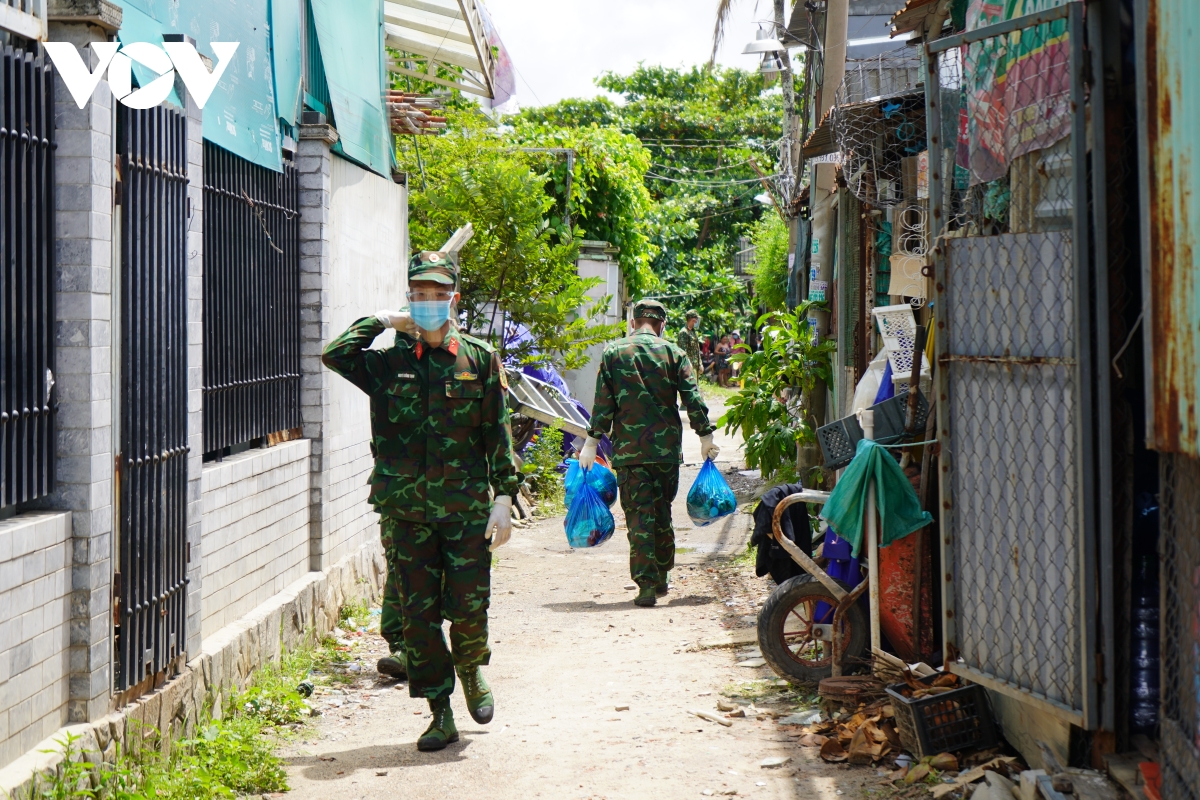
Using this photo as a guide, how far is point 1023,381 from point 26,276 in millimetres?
3505

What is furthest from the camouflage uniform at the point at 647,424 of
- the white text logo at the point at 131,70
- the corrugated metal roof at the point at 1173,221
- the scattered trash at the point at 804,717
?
the corrugated metal roof at the point at 1173,221

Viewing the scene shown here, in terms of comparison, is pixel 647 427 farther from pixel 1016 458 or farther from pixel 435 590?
pixel 1016 458

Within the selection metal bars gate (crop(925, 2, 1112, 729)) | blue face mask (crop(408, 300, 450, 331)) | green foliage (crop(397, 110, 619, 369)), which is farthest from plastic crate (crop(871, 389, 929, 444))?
green foliage (crop(397, 110, 619, 369))

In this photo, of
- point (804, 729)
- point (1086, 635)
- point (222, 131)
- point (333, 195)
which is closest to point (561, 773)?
point (804, 729)

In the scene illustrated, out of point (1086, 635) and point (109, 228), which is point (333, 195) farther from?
point (1086, 635)

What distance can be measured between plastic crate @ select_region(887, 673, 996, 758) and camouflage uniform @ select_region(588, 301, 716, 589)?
12.4 ft

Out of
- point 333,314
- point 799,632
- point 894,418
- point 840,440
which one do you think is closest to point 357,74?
point 333,314

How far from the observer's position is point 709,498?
870 cm

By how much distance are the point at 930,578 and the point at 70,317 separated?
3720mm

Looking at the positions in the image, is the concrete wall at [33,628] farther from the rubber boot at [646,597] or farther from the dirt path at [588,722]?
the rubber boot at [646,597]

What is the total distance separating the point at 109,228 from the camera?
14.3 ft

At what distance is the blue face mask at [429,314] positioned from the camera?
202 inches

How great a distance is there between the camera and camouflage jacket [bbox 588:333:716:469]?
8.38 metres

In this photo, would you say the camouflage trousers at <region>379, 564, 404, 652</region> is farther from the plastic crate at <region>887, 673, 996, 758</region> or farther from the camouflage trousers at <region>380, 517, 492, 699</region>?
the plastic crate at <region>887, 673, 996, 758</region>
